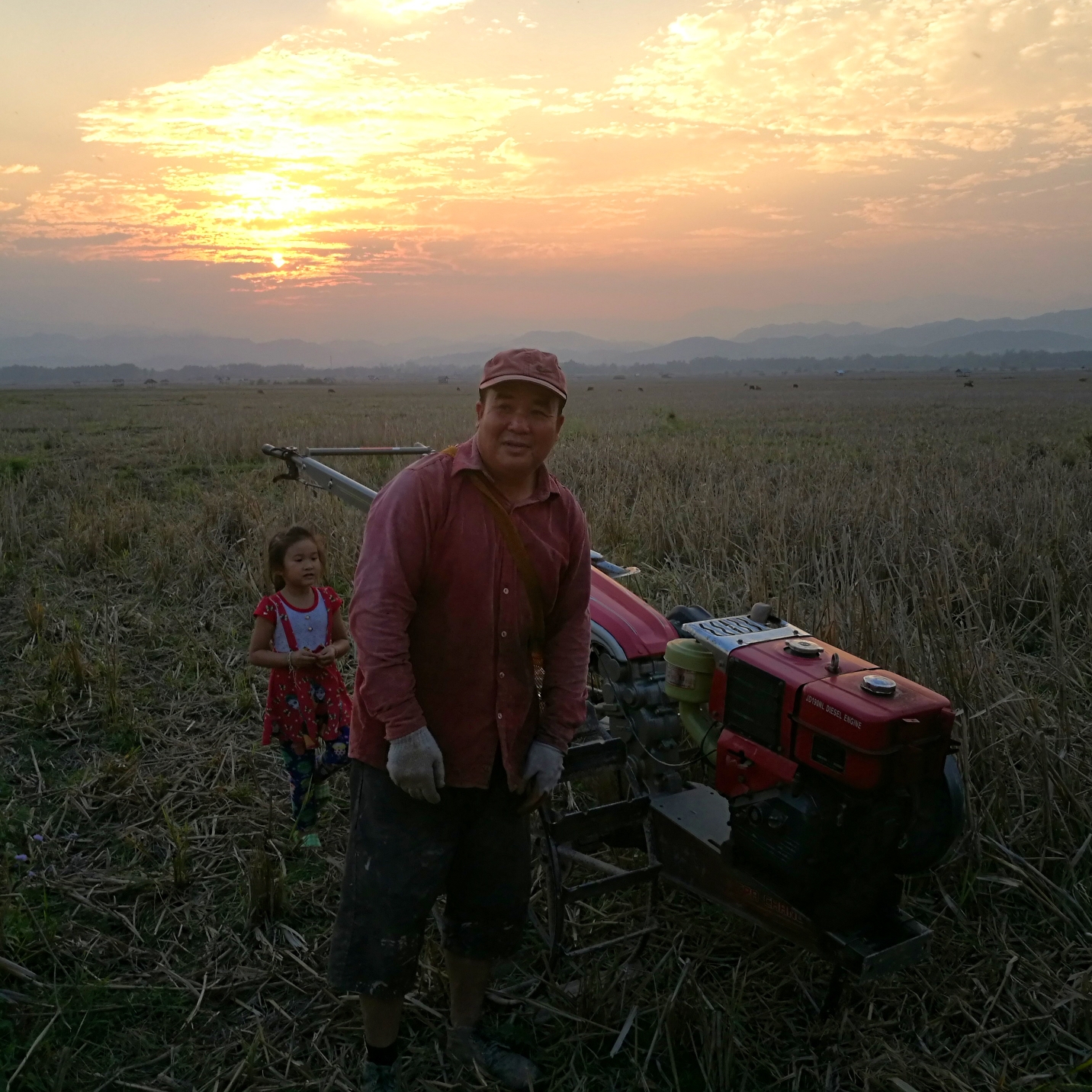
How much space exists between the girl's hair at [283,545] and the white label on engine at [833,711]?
7.03 feet

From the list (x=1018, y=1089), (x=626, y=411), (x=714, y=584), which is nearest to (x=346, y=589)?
(x=714, y=584)

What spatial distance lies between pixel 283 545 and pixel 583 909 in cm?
184

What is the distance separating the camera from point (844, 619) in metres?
4.05

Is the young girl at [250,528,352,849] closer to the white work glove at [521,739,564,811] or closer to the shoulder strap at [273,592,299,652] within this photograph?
the shoulder strap at [273,592,299,652]

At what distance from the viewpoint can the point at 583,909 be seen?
320 cm

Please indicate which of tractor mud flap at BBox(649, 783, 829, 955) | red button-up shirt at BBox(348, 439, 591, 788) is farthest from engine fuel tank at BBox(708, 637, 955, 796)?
red button-up shirt at BBox(348, 439, 591, 788)

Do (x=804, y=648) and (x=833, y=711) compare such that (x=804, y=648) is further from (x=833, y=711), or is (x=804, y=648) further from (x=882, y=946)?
(x=882, y=946)

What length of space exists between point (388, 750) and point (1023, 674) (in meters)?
3.02


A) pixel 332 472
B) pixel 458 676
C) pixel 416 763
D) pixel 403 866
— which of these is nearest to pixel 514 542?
pixel 458 676

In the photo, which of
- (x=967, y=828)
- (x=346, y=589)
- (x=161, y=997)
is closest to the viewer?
(x=161, y=997)

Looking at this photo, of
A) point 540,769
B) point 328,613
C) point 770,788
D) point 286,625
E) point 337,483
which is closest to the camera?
point 540,769

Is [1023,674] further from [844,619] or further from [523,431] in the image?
[523,431]

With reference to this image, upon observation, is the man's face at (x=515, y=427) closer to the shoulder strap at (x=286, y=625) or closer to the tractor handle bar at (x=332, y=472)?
the shoulder strap at (x=286, y=625)

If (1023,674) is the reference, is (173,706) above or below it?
below
